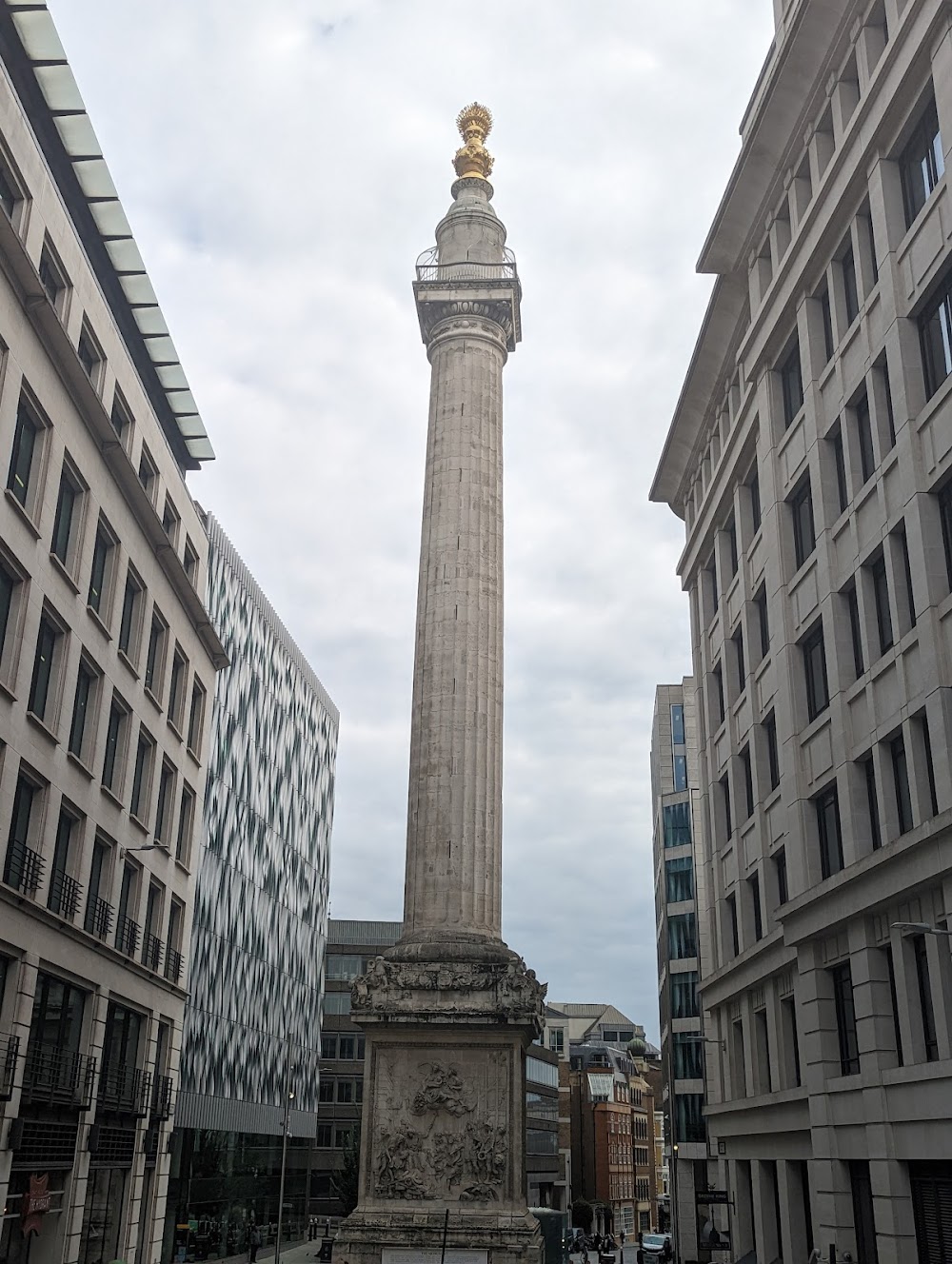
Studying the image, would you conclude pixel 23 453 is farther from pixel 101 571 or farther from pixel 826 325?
pixel 826 325

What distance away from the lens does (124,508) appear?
122 ft

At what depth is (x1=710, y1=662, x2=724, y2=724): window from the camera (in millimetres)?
40000

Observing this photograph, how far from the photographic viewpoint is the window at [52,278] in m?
30.0

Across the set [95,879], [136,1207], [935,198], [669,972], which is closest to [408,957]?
[95,879]

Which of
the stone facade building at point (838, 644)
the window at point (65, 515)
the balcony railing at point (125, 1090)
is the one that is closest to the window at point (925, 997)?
the stone facade building at point (838, 644)

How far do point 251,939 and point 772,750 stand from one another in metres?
46.2

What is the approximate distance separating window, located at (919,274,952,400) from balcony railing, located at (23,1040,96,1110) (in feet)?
78.5

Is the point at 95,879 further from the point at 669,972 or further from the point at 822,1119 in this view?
the point at 669,972

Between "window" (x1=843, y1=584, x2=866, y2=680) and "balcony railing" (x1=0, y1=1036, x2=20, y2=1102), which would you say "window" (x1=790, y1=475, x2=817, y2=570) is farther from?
"balcony railing" (x1=0, y1=1036, x2=20, y2=1102)

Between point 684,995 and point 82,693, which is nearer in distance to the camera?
point 82,693

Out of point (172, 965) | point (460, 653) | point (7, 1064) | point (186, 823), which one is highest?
point (460, 653)

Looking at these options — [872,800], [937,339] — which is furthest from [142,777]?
[937,339]

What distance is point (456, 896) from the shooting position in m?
37.1

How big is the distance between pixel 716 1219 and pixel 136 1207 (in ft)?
112
